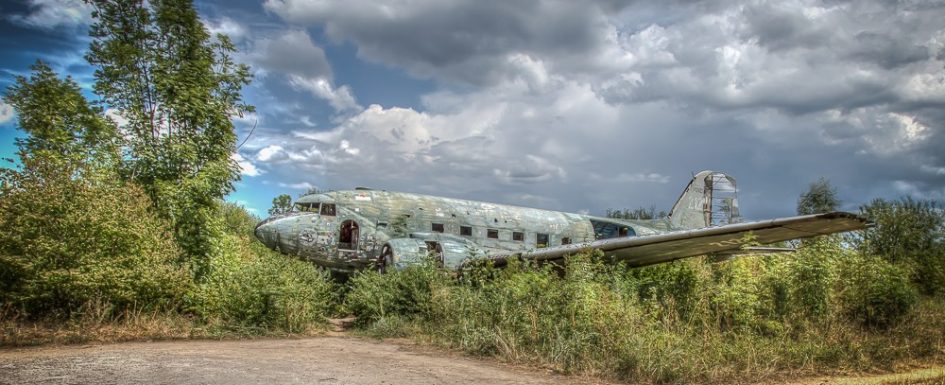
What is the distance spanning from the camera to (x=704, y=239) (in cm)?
1127

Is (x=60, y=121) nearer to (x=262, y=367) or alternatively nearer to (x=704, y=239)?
(x=262, y=367)

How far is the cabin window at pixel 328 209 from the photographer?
16.3 m

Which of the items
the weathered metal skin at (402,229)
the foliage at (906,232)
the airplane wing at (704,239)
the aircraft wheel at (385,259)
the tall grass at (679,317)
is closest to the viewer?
the tall grass at (679,317)

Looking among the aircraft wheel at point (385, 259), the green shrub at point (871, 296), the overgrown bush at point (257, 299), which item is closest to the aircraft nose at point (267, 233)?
the overgrown bush at point (257, 299)

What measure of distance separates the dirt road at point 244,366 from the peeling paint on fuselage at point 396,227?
204 inches

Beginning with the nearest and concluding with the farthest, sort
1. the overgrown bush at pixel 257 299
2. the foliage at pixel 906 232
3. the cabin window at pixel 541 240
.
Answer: the overgrown bush at pixel 257 299 < the cabin window at pixel 541 240 < the foliage at pixel 906 232

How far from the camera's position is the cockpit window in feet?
54.0

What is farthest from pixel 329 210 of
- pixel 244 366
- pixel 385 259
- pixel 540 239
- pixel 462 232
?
pixel 244 366

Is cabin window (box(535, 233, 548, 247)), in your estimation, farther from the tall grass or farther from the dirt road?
the dirt road

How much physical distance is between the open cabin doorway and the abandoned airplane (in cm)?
3

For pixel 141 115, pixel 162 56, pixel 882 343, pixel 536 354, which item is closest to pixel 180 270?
pixel 141 115

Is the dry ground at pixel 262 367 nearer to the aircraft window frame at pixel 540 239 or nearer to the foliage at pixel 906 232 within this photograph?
the aircraft window frame at pixel 540 239

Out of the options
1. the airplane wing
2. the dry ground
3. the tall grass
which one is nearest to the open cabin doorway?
the tall grass

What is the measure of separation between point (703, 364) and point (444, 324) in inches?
214
